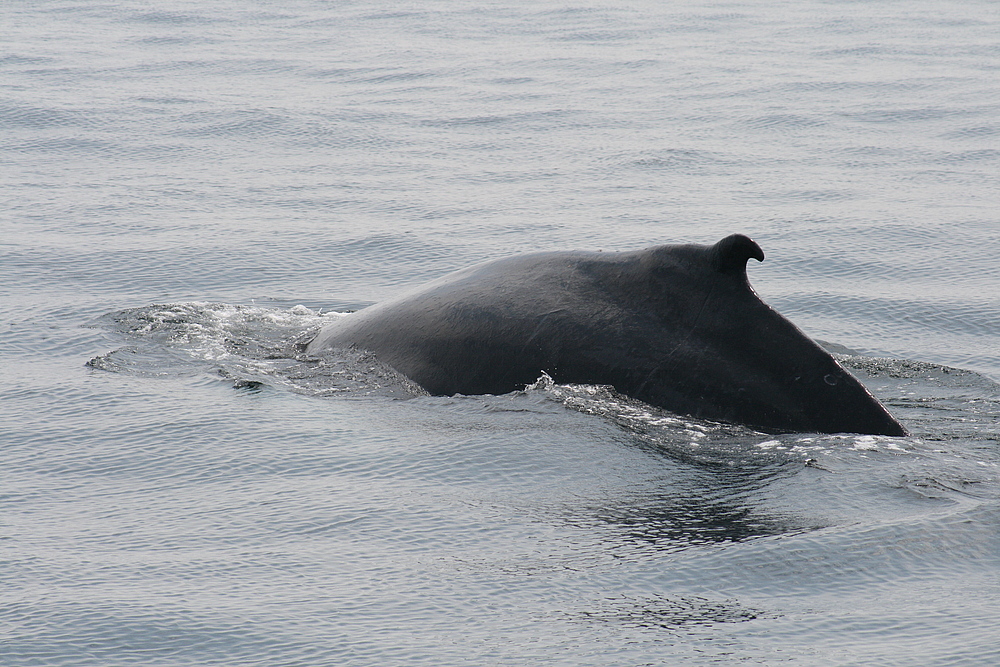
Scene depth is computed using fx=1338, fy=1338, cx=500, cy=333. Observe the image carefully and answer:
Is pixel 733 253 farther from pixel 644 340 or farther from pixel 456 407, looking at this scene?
pixel 456 407

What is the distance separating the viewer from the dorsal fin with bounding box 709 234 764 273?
18.5 ft

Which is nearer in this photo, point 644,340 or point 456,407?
point 644,340

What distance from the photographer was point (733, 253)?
5.71m

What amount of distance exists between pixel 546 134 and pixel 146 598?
13.8 meters

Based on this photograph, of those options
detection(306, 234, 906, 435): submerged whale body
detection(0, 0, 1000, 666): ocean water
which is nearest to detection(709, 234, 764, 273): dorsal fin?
detection(306, 234, 906, 435): submerged whale body

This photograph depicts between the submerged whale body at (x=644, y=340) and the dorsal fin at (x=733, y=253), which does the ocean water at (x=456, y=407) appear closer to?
the submerged whale body at (x=644, y=340)

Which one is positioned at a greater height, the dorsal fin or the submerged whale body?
the dorsal fin

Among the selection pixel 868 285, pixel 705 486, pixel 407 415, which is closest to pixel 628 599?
pixel 705 486

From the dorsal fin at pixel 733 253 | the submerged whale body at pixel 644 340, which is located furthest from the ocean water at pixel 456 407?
the dorsal fin at pixel 733 253

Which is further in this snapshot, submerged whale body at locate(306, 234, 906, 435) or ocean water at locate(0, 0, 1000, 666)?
submerged whale body at locate(306, 234, 906, 435)

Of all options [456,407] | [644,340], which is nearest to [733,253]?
[644,340]

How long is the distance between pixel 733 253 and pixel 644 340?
0.58 metres

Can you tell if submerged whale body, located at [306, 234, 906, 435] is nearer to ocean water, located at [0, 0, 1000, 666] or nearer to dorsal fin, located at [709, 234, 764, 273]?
dorsal fin, located at [709, 234, 764, 273]

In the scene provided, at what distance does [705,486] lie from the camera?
5129 mm
